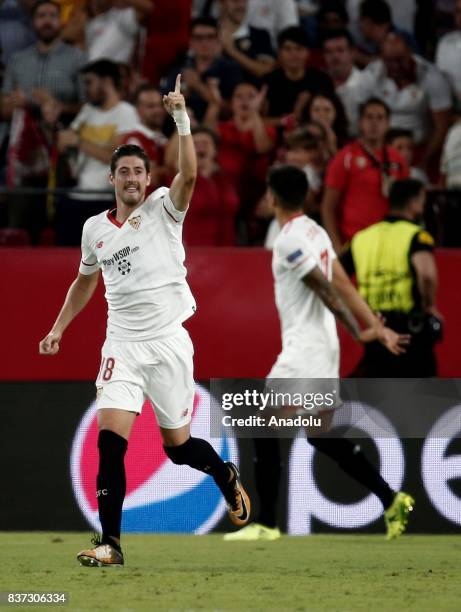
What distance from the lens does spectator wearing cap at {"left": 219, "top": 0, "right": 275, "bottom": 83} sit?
1189 cm

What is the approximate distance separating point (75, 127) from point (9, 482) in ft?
9.80

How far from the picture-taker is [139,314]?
7.03m

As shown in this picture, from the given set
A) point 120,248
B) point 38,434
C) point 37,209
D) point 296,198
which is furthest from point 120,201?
point 37,209

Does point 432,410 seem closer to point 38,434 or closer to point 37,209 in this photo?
point 38,434

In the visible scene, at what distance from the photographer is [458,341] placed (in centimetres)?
978

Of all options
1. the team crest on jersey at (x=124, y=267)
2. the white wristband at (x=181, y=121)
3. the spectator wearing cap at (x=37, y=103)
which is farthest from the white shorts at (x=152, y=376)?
the spectator wearing cap at (x=37, y=103)

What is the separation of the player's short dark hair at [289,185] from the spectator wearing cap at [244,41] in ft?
12.2

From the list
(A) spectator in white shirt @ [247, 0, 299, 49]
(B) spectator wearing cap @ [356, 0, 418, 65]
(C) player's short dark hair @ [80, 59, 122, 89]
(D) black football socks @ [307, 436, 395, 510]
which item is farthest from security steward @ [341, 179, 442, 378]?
(A) spectator in white shirt @ [247, 0, 299, 49]

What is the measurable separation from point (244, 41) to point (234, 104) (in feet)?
4.14

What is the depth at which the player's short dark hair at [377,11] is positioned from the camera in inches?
481

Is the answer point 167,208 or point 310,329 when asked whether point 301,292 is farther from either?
point 167,208

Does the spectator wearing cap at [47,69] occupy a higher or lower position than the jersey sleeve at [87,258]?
higher

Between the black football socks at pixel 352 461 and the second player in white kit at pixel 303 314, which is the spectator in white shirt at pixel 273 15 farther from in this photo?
the black football socks at pixel 352 461

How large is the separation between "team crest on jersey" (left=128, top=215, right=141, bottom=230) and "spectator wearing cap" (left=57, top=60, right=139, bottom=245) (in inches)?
138
